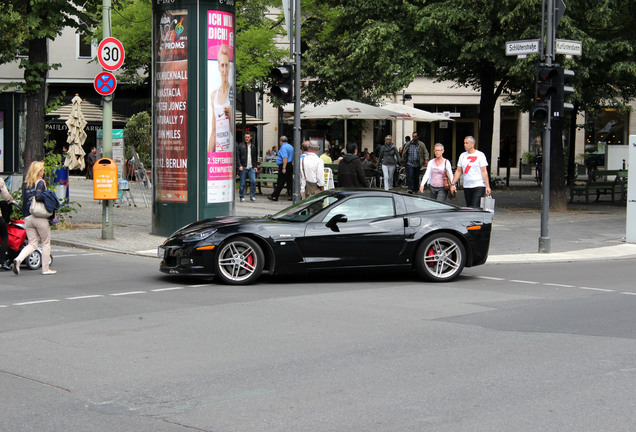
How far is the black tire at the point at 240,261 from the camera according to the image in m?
11.2

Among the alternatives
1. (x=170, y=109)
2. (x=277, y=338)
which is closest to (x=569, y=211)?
(x=170, y=109)

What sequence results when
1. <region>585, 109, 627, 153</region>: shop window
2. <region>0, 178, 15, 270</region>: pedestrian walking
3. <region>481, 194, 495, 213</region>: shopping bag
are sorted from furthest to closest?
<region>585, 109, 627, 153</region>: shop window, <region>481, 194, 495, 213</region>: shopping bag, <region>0, 178, 15, 270</region>: pedestrian walking

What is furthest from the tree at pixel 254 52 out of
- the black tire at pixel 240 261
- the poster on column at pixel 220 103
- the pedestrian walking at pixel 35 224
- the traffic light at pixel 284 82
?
the black tire at pixel 240 261

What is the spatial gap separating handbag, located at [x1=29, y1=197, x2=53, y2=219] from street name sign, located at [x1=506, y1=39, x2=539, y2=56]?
884cm

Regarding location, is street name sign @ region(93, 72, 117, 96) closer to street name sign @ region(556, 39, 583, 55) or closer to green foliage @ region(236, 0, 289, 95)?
street name sign @ region(556, 39, 583, 55)

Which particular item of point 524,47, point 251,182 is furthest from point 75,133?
point 524,47

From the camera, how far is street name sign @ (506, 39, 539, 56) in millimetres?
15266

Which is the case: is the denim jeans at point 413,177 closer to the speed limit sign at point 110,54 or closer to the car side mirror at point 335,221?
the speed limit sign at point 110,54

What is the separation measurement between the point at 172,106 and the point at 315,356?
10.0 metres

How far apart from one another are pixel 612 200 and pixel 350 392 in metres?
22.8

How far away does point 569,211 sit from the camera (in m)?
23.5

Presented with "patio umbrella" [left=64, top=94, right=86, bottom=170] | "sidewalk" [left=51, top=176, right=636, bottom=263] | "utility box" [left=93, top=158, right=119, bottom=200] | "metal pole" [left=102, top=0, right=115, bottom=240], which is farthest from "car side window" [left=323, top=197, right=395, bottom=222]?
"patio umbrella" [left=64, top=94, right=86, bottom=170]

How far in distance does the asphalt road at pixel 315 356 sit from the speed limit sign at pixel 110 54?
5680 mm

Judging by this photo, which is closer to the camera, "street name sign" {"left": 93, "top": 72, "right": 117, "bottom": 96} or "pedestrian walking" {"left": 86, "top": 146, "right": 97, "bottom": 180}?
"street name sign" {"left": 93, "top": 72, "right": 117, "bottom": 96}
